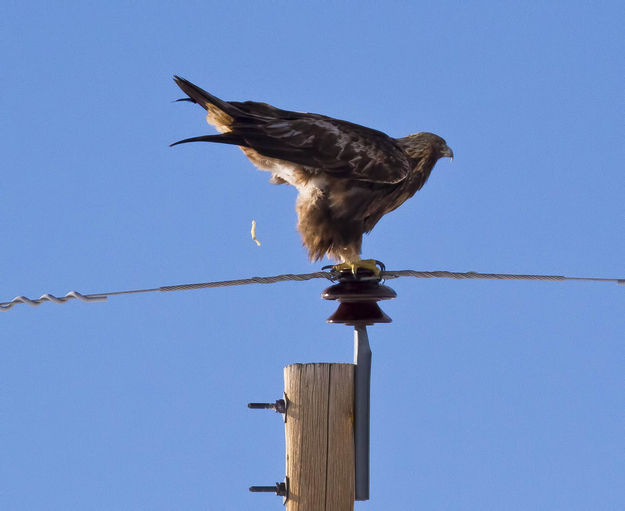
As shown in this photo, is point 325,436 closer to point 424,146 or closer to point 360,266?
point 360,266

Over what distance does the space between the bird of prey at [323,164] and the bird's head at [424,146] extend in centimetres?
45

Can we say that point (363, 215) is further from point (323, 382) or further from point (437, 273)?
point (323, 382)

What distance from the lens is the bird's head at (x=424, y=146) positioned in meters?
6.38

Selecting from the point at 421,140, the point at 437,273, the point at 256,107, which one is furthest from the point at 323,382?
the point at 421,140

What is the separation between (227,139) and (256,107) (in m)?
0.58

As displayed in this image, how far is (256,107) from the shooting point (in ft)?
18.0

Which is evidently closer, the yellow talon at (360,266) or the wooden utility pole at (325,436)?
the wooden utility pole at (325,436)

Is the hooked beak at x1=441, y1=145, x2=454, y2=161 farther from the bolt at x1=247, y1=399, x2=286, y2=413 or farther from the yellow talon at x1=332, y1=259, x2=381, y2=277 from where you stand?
the bolt at x1=247, y1=399, x2=286, y2=413

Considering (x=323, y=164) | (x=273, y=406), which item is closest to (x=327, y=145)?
(x=323, y=164)

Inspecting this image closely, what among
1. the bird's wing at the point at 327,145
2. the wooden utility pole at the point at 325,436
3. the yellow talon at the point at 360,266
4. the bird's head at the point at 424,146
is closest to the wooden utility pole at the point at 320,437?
the wooden utility pole at the point at 325,436

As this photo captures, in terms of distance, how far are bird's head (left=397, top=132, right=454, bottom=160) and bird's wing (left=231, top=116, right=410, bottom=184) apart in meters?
0.51

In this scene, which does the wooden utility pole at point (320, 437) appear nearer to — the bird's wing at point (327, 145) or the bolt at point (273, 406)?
the bolt at point (273, 406)

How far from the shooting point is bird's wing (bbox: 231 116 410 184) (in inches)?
207

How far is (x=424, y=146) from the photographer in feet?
21.0
